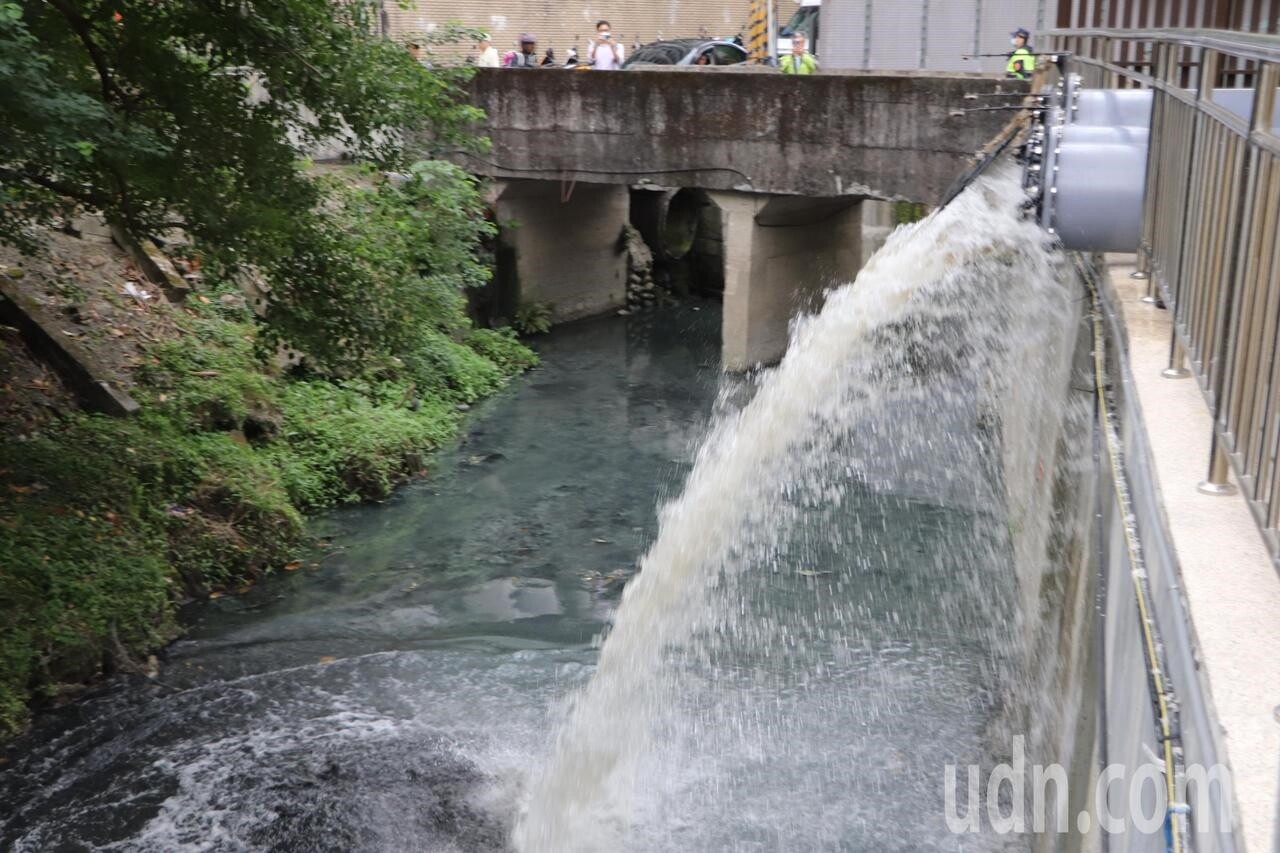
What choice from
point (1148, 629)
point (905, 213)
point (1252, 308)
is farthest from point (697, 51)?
point (1148, 629)

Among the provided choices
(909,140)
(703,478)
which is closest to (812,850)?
(703,478)

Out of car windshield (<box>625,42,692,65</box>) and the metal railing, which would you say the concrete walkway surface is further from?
car windshield (<box>625,42,692,65</box>)

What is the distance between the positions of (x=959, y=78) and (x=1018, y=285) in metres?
6.11

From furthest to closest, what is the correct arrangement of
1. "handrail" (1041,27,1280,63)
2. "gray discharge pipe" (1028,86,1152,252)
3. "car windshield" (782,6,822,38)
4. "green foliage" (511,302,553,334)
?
"car windshield" (782,6,822,38), "green foliage" (511,302,553,334), "gray discharge pipe" (1028,86,1152,252), "handrail" (1041,27,1280,63)

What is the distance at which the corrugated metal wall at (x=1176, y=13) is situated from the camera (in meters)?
10.4

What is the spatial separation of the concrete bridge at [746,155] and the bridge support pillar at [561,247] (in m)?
0.04

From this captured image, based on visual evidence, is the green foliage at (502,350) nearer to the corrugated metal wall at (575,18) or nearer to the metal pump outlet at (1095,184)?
the corrugated metal wall at (575,18)

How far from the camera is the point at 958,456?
580 inches

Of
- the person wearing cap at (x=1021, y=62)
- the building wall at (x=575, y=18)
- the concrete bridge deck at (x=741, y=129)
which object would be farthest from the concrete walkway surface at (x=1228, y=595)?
the building wall at (x=575, y=18)

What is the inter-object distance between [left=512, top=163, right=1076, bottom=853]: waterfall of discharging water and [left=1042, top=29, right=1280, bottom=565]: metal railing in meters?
1.80

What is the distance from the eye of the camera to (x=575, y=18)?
3067 cm

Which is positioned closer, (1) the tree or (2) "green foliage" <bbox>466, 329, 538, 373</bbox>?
(1) the tree

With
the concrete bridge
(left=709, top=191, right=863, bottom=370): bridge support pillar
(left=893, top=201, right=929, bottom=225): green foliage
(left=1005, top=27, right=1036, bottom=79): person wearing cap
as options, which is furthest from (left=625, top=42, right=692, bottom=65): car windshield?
(left=1005, top=27, right=1036, bottom=79): person wearing cap

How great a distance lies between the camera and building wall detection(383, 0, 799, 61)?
2811cm
